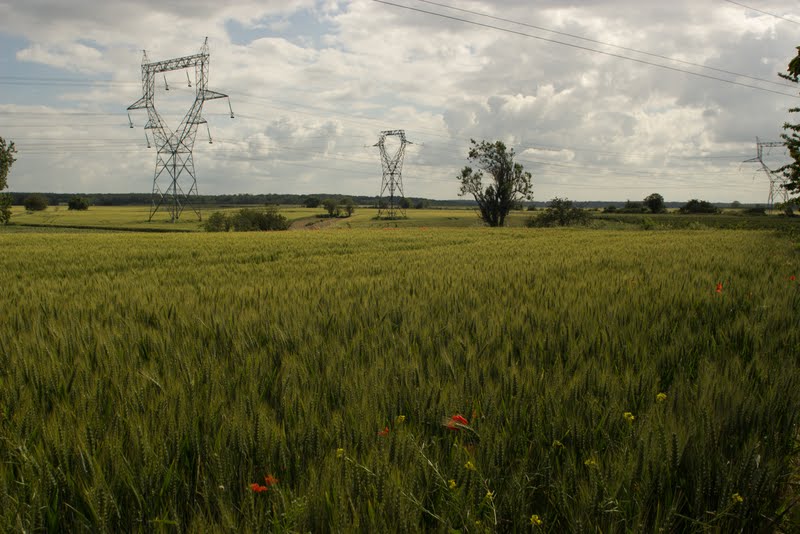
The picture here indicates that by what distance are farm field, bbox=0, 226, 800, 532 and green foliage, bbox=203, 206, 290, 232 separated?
5660 centimetres

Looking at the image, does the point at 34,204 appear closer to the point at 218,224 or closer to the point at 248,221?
the point at 248,221

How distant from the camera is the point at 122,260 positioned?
40.7 ft

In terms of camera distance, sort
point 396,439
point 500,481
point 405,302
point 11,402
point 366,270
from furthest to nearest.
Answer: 1. point 366,270
2. point 405,302
3. point 11,402
4. point 396,439
5. point 500,481

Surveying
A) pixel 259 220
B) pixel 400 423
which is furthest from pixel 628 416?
pixel 259 220

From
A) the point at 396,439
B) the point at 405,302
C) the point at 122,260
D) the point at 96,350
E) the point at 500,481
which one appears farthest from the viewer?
the point at 122,260

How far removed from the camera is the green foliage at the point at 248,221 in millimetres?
57688

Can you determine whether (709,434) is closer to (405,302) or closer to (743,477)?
(743,477)

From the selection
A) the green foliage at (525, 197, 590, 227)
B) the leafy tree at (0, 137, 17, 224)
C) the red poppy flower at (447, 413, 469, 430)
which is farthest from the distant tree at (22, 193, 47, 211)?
the red poppy flower at (447, 413, 469, 430)

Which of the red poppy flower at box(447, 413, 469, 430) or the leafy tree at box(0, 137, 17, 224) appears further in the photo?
the leafy tree at box(0, 137, 17, 224)

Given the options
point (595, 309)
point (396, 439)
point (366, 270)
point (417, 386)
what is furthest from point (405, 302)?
point (366, 270)

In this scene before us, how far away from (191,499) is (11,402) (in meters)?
1.39

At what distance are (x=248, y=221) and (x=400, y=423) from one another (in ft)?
206

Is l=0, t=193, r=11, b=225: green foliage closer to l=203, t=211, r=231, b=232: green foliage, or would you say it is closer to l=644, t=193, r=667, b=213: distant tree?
l=203, t=211, r=231, b=232: green foliage

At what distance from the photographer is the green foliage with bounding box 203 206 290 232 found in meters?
57.7
